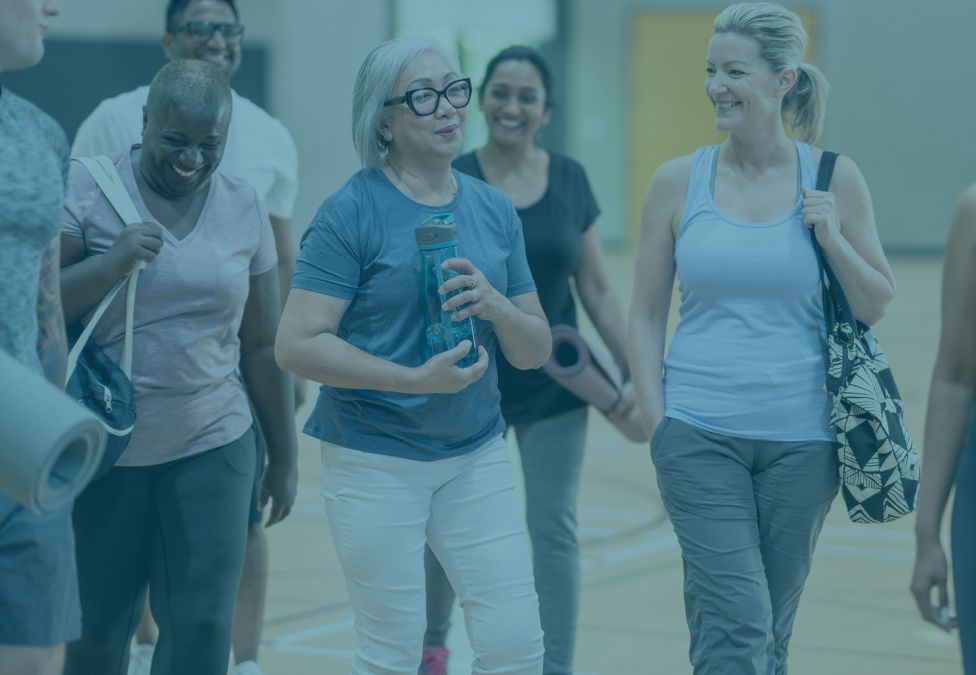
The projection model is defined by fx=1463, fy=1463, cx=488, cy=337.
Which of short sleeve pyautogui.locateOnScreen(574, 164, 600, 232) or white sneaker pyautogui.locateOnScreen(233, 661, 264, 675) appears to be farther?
short sleeve pyautogui.locateOnScreen(574, 164, 600, 232)

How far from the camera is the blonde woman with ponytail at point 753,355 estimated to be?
131 inches

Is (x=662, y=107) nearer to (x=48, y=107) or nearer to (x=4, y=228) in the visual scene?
(x=48, y=107)

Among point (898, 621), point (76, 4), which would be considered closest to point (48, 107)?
point (76, 4)

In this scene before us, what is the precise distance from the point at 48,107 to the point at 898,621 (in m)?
11.2

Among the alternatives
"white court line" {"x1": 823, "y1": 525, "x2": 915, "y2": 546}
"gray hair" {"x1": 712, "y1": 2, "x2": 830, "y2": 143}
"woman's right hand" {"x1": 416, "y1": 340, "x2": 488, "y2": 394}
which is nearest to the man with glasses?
"woman's right hand" {"x1": 416, "y1": 340, "x2": 488, "y2": 394}

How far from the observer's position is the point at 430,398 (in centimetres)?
325

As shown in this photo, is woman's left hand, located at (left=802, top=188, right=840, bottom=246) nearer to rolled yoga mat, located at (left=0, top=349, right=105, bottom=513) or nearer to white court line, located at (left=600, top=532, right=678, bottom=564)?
rolled yoga mat, located at (left=0, top=349, right=105, bottom=513)

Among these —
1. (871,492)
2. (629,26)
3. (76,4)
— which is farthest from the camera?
(629,26)

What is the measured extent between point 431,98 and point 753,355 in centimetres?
94

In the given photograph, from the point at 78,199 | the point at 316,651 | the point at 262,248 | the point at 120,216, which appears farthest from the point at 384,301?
the point at 316,651

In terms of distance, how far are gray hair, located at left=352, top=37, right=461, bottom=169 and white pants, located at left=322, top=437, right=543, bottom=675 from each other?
69cm

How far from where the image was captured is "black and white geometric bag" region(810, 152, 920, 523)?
10.9 feet

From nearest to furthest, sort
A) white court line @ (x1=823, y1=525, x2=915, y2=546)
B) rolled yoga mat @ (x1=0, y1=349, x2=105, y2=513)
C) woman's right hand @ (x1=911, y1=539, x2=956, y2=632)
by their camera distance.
A: rolled yoga mat @ (x1=0, y1=349, x2=105, y2=513) → woman's right hand @ (x1=911, y1=539, x2=956, y2=632) → white court line @ (x1=823, y1=525, x2=915, y2=546)

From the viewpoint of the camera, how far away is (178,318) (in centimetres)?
344
